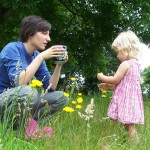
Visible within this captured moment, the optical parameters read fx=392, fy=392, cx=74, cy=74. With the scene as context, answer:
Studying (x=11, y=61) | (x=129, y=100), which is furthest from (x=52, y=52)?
(x=129, y=100)

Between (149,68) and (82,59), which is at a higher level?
(149,68)

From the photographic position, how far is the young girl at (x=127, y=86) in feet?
12.4

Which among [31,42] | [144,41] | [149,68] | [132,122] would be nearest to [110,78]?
[132,122]

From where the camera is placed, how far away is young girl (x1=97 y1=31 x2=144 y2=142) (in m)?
3.77

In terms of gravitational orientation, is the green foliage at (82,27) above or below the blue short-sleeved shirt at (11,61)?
above

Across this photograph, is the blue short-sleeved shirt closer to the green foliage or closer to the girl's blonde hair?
the girl's blonde hair

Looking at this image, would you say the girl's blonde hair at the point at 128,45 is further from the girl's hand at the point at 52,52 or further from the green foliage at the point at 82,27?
the green foliage at the point at 82,27

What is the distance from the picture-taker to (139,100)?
3854 mm

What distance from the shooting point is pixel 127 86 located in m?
3.84

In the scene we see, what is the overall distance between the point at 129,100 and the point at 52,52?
1009mm

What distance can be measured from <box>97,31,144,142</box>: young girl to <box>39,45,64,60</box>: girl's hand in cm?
74

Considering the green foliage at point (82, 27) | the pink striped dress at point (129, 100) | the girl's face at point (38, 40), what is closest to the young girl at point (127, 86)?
the pink striped dress at point (129, 100)

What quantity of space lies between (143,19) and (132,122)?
408cm

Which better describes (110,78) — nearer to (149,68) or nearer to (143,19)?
(143,19)
